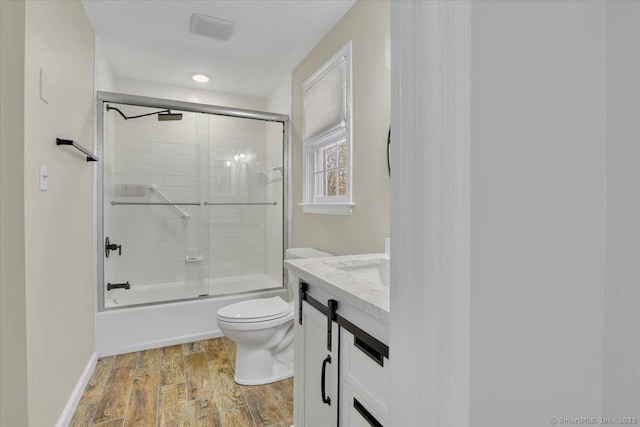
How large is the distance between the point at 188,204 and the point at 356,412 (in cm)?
259

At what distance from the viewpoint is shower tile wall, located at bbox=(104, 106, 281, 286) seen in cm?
277

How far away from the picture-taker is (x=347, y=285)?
0.97 metres

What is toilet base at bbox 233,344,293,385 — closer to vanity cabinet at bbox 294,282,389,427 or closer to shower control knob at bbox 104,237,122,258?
vanity cabinet at bbox 294,282,389,427

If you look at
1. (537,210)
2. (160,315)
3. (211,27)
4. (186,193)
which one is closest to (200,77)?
(211,27)

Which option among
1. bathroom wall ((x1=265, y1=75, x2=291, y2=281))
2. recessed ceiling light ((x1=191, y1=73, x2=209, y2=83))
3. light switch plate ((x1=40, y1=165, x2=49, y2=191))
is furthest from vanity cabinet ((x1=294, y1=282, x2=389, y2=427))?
recessed ceiling light ((x1=191, y1=73, x2=209, y2=83))

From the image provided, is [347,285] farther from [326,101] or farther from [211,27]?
[211,27]

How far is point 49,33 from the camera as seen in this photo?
4.82 feet

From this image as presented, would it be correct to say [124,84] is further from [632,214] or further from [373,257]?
[632,214]

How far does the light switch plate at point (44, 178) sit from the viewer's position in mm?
1337

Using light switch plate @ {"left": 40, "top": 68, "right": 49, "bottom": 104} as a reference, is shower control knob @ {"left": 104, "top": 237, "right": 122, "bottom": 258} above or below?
below

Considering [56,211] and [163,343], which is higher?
[56,211]

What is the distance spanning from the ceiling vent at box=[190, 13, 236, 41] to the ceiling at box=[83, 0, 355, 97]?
0.04 meters

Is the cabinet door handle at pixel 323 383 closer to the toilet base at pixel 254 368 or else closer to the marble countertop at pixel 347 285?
the marble countertop at pixel 347 285

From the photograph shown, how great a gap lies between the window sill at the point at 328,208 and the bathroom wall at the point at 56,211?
1.52 meters
